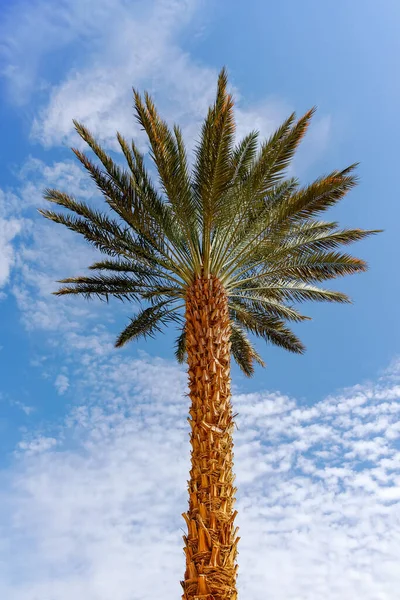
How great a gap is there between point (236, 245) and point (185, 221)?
3.89 ft

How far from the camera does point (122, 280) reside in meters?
11.5

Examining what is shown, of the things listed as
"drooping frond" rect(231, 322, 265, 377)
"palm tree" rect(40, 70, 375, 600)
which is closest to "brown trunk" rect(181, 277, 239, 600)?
"palm tree" rect(40, 70, 375, 600)

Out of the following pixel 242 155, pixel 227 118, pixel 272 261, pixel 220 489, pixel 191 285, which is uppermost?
pixel 242 155

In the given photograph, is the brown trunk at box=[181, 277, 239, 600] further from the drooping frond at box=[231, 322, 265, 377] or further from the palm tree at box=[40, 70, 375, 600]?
the drooping frond at box=[231, 322, 265, 377]

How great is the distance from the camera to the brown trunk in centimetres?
698

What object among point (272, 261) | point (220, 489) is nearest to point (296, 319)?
point (272, 261)

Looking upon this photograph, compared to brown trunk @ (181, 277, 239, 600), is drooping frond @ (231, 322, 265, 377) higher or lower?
higher

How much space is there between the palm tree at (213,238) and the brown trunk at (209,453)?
0.02 m

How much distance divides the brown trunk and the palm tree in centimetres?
2

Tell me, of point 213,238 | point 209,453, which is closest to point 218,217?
point 213,238

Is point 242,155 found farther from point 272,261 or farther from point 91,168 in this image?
point 91,168

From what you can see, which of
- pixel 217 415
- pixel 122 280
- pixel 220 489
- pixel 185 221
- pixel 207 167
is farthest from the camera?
pixel 122 280

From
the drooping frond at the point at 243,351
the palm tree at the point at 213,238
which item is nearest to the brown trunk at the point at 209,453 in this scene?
the palm tree at the point at 213,238

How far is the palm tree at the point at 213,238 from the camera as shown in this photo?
870cm
